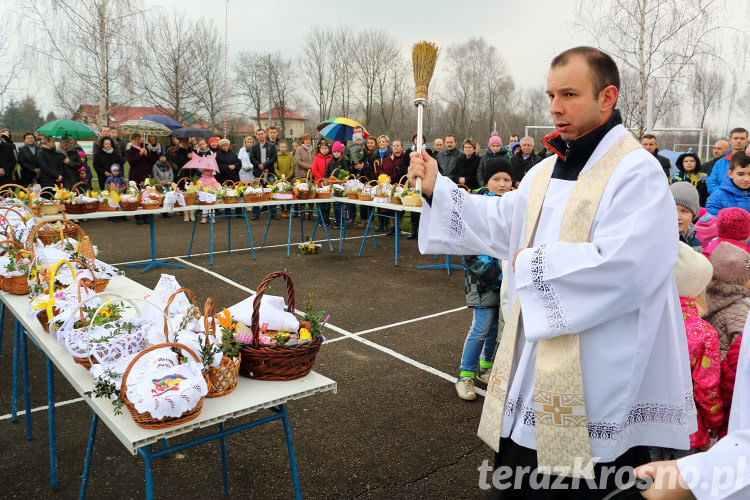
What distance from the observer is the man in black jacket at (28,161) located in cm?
1151

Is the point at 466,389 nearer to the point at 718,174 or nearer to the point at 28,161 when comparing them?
the point at 718,174

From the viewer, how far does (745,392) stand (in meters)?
1.21

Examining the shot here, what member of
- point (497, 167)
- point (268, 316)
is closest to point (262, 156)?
point (497, 167)

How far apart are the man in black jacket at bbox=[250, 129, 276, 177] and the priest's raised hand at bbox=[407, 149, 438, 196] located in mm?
10853

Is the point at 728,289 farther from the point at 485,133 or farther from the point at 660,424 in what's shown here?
the point at 485,133

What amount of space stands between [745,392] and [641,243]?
0.62m

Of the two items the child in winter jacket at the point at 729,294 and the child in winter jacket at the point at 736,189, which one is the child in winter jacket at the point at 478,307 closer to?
the child in winter jacket at the point at 729,294

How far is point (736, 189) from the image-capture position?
4.93 metres

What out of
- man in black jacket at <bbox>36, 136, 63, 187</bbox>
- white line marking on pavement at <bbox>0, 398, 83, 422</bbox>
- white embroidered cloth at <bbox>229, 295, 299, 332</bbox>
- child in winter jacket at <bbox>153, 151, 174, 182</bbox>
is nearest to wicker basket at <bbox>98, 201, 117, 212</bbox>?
white line marking on pavement at <bbox>0, 398, 83, 422</bbox>

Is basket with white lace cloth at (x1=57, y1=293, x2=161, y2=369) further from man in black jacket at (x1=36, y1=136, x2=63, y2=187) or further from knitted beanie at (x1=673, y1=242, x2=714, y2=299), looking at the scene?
man in black jacket at (x1=36, y1=136, x2=63, y2=187)

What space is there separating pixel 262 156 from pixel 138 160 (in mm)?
2737

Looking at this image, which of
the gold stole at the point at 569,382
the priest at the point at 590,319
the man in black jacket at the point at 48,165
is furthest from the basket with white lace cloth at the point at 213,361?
the man in black jacket at the point at 48,165

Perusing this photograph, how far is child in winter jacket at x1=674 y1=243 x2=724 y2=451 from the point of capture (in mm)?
2701

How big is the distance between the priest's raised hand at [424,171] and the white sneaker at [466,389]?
2064mm
